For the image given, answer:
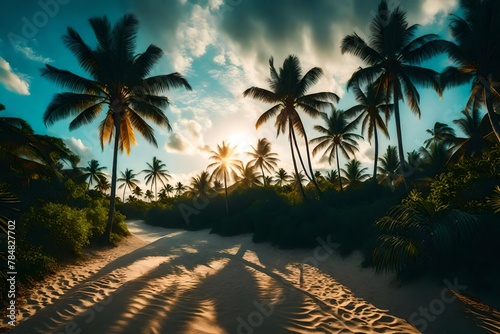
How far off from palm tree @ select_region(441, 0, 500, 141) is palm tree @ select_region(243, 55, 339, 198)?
7.72 m

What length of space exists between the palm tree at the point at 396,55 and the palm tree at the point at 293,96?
4240mm

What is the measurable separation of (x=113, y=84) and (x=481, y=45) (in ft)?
62.4

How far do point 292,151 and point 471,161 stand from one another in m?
12.8

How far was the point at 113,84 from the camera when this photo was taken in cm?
1318

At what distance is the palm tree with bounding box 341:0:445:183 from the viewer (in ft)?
43.1

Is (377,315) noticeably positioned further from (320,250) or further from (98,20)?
(98,20)

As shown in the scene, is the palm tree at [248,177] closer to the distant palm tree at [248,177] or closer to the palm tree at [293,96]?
the distant palm tree at [248,177]

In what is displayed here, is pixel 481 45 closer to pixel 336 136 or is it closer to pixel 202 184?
pixel 336 136

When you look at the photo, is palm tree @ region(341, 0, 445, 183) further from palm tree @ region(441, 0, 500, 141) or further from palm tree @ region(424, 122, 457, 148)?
palm tree @ region(424, 122, 457, 148)

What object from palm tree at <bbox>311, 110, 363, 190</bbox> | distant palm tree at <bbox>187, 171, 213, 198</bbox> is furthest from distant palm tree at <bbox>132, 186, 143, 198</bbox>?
palm tree at <bbox>311, 110, 363, 190</bbox>

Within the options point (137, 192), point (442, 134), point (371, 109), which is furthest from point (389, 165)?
point (137, 192)

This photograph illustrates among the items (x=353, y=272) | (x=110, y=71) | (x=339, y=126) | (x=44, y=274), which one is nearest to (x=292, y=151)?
(x=339, y=126)

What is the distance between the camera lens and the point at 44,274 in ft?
21.7

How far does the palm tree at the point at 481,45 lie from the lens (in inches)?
432
